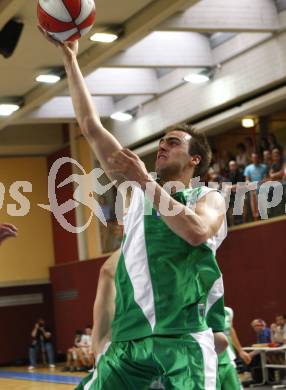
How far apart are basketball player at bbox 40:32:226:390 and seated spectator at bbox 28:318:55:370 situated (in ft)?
73.1

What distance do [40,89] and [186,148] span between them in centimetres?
1509

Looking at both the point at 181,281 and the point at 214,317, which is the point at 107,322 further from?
the point at 181,281

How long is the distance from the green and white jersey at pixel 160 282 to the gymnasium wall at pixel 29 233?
2393 centimetres

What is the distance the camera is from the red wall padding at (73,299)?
2438cm

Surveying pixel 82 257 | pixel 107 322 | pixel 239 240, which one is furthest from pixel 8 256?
pixel 107 322

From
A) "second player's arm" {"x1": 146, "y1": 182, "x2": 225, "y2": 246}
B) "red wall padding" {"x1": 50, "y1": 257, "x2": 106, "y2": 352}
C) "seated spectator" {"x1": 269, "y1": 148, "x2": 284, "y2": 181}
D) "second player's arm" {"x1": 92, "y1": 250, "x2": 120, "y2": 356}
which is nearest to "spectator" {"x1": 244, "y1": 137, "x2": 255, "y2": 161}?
"seated spectator" {"x1": 269, "y1": 148, "x2": 284, "y2": 181}

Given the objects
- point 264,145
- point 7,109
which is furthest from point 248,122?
point 7,109

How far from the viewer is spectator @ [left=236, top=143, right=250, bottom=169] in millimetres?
18453

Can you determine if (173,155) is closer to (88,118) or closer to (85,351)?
(88,118)

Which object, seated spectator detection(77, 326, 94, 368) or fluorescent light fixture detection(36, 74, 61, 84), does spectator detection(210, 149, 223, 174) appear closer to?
fluorescent light fixture detection(36, 74, 61, 84)

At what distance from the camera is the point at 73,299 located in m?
25.8

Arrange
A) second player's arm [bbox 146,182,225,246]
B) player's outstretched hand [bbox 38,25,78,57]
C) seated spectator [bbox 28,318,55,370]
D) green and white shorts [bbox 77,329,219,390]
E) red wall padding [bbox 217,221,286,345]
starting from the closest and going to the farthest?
second player's arm [bbox 146,182,225,246], green and white shorts [bbox 77,329,219,390], player's outstretched hand [bbox 38,25,78,57], red wall padding [bbox 217,221,286,345], seated spectator [bbox 28,318,55,370]

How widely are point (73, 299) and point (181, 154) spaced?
21972mm

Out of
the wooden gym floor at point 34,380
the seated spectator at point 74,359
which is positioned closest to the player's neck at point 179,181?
the wooden gym floor at point 34,380
